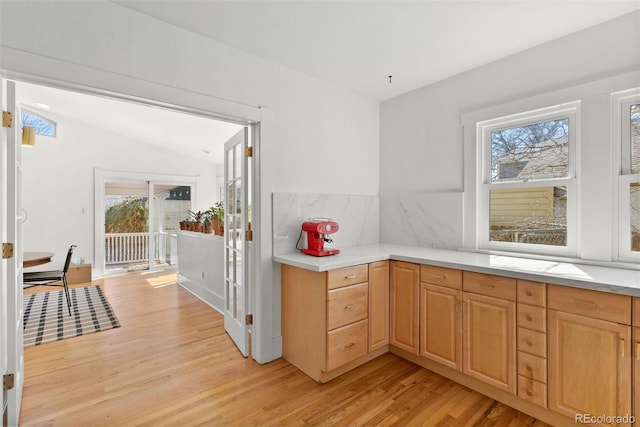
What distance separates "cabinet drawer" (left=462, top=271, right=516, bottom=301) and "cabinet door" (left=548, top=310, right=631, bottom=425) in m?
0.23

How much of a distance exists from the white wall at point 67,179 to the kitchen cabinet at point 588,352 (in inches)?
276

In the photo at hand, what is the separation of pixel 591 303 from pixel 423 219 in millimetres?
1507

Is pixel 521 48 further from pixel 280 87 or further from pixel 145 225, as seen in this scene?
pixel 145 225

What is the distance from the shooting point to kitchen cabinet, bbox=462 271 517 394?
184cm

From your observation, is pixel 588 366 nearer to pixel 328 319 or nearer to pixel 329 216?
pixel 328 319

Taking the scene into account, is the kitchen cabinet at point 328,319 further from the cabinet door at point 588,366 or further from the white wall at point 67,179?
the white wall at point 67,179

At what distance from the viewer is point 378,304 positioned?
8.02 ft

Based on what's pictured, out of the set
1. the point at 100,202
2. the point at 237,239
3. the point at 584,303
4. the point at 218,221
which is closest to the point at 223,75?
the point at 237,239

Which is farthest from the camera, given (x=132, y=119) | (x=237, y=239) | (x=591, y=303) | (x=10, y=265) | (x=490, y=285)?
(x=132, y=119)

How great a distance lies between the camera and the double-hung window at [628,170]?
1903 millimetres

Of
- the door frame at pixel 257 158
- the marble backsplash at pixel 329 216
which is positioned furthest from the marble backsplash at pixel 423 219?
the door frame at pixel 257 158

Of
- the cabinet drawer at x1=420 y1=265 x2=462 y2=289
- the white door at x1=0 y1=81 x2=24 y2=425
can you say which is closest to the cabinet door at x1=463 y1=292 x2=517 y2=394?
the cabinet drawer at x1=420 y1=265 x2=462 y2=289

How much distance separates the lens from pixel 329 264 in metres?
2.09

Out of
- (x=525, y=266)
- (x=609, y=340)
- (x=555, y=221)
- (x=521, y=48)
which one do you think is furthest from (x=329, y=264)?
(x=521, y=48)
